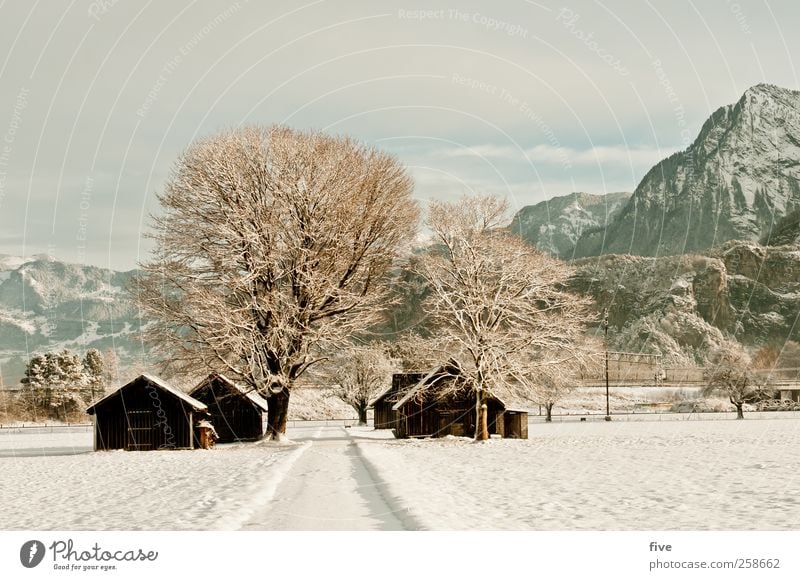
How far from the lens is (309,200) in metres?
42.0

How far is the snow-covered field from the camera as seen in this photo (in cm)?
1638

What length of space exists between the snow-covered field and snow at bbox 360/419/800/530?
0.15 feet

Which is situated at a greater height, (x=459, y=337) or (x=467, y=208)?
(x=467, y=208)

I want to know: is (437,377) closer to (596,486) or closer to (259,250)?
(259,250)

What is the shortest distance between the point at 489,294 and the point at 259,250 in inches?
560

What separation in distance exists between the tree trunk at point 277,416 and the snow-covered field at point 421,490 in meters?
7.83

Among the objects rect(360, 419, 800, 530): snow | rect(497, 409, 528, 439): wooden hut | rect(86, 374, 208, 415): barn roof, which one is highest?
rect(86, 374, 208, 415): barn roof

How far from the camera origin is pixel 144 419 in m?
46.2

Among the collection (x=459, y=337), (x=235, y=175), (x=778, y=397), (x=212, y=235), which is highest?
(x=235, y=175)

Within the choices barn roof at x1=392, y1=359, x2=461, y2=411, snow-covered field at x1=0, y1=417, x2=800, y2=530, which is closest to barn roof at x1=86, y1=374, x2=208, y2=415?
snow-covered field at x1=0, y1=417, x2=800, y2=530

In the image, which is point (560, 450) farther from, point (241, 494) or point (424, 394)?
point (241, 494)

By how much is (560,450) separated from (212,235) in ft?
72.6

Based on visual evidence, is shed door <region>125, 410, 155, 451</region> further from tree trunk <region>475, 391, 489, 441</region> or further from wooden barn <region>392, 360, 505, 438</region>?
tree trunk <region>475, 391, 489, 441</region>
